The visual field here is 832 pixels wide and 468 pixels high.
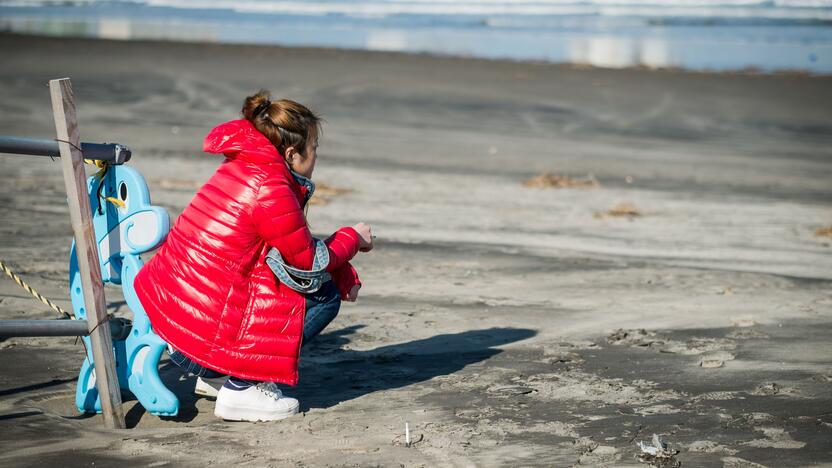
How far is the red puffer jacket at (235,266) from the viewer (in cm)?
417

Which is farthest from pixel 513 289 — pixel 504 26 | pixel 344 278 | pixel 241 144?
pixel 504 26

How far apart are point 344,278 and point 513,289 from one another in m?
2.62

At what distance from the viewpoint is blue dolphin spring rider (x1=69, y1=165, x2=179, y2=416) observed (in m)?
4.44

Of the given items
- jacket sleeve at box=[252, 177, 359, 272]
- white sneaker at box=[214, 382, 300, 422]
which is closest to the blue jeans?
white sneaker at box=[214, 382, 300, 422]

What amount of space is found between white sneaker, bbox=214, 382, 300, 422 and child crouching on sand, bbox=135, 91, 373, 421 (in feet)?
0.36

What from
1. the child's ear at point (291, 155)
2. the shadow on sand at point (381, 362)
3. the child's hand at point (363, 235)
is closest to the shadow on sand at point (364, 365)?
the shadow on sand at point (381, 362)

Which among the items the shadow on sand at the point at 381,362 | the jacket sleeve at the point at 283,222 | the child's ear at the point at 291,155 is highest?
the child's ear at the point at 291,155

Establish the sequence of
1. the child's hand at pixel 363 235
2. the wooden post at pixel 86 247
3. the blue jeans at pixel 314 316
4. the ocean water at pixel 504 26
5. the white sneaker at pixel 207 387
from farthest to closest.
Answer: the ocean water at pixel 504 26, the white sneaker at pixel 207 387, the child's hand at pixel 363 235, the blue jeans at pixel 314 316, the wooden post at pixel 86 247

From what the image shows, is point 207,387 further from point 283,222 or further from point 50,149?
point 50,149

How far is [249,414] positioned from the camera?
444cm

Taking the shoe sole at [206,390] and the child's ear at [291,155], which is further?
the shoe sole at [206,390]

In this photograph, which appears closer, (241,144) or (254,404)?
(241,144)

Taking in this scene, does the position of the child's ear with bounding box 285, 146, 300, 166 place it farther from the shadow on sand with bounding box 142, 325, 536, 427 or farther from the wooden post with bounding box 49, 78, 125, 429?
the shadow on sand with bounding box 142, 325, 536, 427

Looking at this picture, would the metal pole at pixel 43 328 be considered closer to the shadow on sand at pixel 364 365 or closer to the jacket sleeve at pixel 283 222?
the shadow on sand at pixel 364 365
